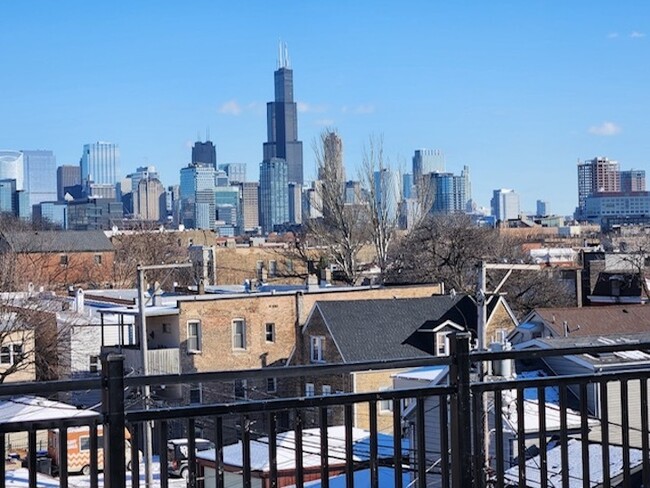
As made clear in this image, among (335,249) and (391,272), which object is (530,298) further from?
(335,249)

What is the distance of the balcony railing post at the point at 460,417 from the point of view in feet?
13.9

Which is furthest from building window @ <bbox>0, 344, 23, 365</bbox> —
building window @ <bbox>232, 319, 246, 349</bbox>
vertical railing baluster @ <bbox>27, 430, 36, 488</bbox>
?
vertical railing baluster @ <bbox>27, 430, 36, 488</bbox>

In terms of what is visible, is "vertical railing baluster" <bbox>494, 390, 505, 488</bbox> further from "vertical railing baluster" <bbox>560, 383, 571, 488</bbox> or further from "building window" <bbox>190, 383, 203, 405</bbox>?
"building window" <bbox>190, 383, 203, 405</bbox>

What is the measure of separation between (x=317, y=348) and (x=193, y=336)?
4.29m

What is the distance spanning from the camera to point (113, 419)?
370cm

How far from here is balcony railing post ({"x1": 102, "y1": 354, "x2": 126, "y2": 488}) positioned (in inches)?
142

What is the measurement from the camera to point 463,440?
432cm

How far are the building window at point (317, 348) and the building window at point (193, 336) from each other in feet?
12.5

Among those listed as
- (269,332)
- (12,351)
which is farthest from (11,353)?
(269,332)

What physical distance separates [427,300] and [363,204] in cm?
1814

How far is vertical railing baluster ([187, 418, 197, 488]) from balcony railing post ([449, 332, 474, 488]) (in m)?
1.09

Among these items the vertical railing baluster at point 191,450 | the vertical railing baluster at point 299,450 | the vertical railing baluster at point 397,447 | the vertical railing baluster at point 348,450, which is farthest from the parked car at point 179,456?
the vertical railing baluster at point 397,447

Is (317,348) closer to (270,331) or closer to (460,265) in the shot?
(270,331)

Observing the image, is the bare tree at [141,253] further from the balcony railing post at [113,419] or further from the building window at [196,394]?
the balcony railing post at [113,419]
